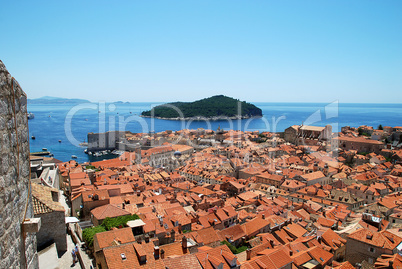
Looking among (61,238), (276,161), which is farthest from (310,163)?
(61,238)

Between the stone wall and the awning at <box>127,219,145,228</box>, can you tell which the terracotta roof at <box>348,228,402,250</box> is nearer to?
the awning at <box>127,219,145,228</box>

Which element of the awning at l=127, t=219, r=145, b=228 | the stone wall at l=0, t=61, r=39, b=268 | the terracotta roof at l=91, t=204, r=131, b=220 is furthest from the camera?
the terracotta roof at l=91, t=204, r=131, b=220

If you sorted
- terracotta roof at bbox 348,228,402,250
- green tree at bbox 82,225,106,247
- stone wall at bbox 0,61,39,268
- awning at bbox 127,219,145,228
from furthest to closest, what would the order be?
terracotta roof at bbox 348,228,402,250, awning at bbox 127,219,145,228, green tree at bbox 82,225,106,247, stone wall at bbox 0,61,39,268

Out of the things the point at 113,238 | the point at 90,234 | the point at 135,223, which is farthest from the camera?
the point at 135,223

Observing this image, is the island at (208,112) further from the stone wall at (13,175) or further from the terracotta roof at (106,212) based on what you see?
the stone wall at (13,175)

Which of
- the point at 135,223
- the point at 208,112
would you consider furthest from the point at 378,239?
the point at 208,112

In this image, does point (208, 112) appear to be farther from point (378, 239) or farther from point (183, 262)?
point (183, 262)

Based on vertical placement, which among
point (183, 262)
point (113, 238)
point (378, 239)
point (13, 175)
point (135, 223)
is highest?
point (13, 175)

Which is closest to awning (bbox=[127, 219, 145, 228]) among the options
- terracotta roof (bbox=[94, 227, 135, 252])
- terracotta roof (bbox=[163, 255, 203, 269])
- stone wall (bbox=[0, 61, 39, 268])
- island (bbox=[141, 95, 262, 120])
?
terracotta roof (bbox=[94, 227, 135, 252])

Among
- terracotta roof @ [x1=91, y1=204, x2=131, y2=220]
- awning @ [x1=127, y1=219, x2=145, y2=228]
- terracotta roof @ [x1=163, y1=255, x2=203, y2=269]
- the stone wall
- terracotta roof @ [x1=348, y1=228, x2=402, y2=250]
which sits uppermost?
the stone wall

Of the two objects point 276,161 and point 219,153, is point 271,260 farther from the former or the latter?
point 219,153
